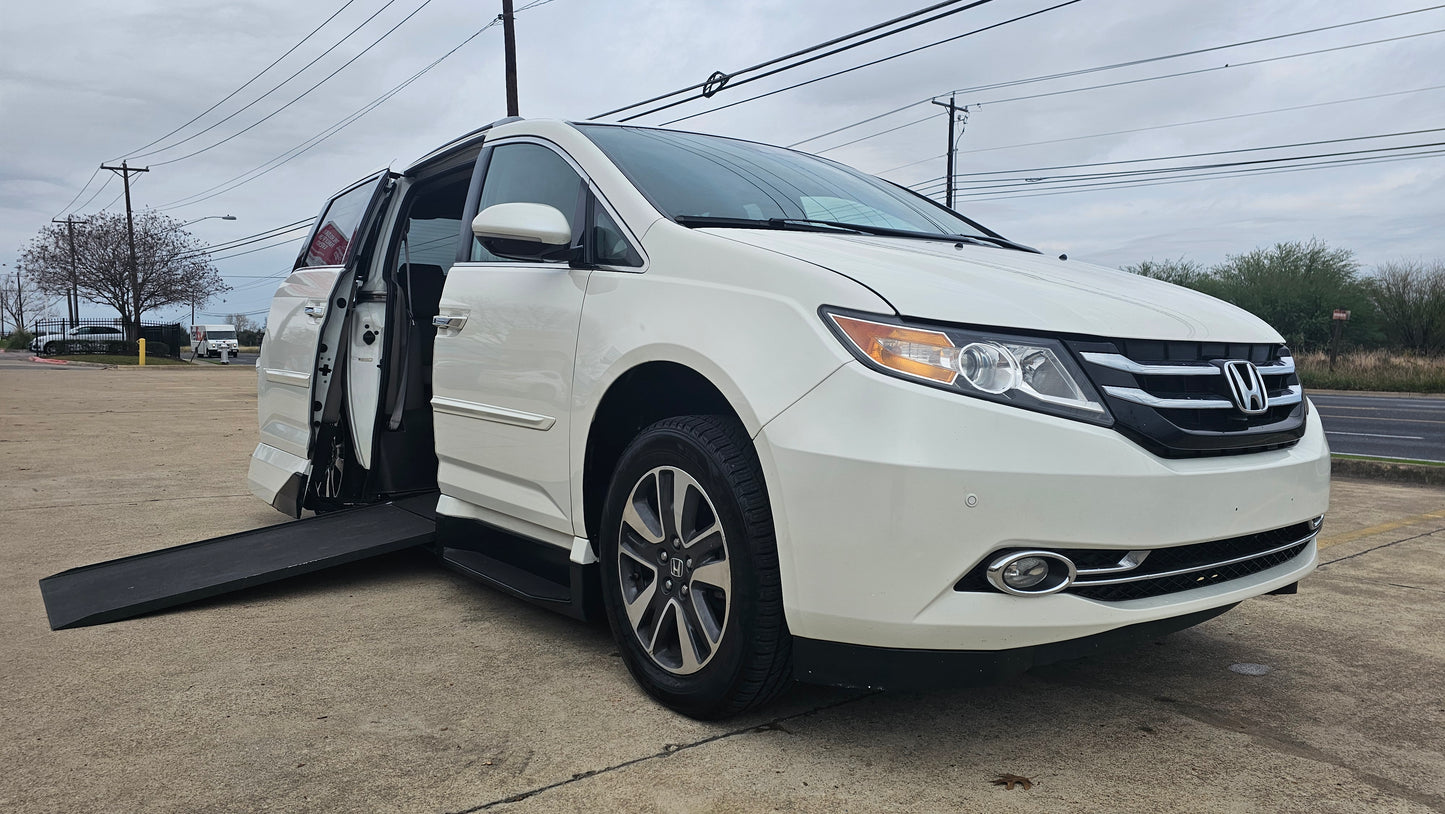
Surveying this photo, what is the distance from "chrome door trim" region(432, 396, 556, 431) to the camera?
3.12 meters

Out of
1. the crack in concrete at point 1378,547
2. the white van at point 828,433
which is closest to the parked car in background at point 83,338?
the white van at point 828,433

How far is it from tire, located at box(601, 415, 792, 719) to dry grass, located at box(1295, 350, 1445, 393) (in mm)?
28697

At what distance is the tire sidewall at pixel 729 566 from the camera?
2.36 meters

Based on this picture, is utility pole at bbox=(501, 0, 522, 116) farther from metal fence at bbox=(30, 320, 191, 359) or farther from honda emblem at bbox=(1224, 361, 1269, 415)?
metal fence at bbox=(30, 320, 191, 359)

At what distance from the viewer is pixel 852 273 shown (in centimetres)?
233

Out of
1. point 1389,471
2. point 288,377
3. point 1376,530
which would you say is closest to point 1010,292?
point 288,377

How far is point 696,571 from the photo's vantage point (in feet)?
8.32

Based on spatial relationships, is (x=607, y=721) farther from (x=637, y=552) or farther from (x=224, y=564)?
(x=224, y=564)

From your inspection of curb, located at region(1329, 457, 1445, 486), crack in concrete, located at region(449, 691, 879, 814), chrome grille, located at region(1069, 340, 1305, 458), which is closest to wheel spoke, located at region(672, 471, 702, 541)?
crack in concrete, located at region(449, 691, 879, 814)

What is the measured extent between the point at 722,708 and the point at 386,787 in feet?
2.66

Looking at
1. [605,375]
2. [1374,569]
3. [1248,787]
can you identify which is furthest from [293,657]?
[1374,569]

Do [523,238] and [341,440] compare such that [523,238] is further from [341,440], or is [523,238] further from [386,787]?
[341,440]

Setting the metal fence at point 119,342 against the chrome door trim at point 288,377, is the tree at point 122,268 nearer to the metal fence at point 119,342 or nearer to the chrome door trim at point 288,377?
the metal fence at point 119,342

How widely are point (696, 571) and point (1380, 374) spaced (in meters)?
31.3
